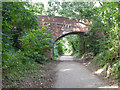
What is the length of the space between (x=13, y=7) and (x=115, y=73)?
4.94 m

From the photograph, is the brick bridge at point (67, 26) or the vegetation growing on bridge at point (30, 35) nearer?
the vegetation growing on bridge at point (30, 35)

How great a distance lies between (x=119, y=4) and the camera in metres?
4.23

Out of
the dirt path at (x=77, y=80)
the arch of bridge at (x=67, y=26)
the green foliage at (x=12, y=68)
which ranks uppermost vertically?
the arch of bridge at (x=67, y=26)

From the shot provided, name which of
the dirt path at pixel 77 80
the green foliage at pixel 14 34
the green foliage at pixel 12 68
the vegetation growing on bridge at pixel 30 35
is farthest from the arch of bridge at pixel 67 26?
the dirt path at pixel 77 80

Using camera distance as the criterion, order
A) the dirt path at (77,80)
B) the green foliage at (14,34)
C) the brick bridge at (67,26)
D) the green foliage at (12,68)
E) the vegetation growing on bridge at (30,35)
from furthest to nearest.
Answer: the brick bridge at (67,26) < the dirt path at (77,80) < the green foliage at (12,68) < the vegetation growing on bridge at (30,35) < the green foliage at (14,34)

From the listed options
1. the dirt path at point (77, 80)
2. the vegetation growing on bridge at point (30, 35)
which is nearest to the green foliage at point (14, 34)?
the vegetation growing on bridge at point (30, 35)

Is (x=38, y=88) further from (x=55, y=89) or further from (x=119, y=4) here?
(x=119, y=4)

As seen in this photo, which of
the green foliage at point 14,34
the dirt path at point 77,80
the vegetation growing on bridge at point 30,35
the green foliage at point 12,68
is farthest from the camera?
the dirt path at point 77,80

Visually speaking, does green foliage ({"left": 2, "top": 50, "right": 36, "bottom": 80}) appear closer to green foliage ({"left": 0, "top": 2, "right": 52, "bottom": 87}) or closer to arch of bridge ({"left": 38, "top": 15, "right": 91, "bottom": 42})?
green foliage ({"left": 0, "top": 2, "right": 52, "bottom": 87})

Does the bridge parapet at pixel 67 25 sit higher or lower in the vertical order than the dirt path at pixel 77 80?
higher

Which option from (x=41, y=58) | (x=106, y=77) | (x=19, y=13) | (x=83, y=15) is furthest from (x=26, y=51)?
(x=83, y=15)

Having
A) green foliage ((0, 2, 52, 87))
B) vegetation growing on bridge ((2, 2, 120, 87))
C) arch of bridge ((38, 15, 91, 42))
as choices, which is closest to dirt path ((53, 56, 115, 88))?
vegetation growing on bridge ((2, 2, 120, 87))

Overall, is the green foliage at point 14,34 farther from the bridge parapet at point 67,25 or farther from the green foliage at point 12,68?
the bridge parapet at point 67,25

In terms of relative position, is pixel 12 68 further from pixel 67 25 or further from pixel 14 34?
pixel 67 25
